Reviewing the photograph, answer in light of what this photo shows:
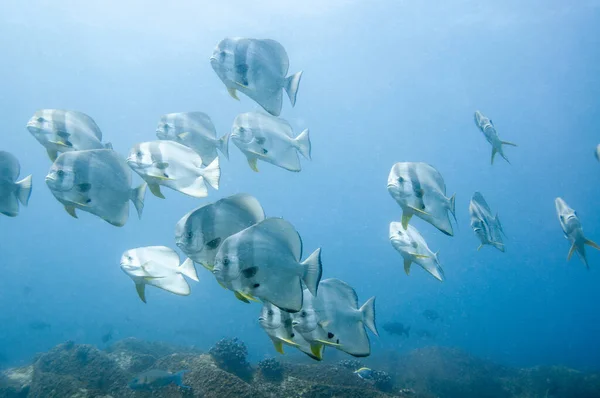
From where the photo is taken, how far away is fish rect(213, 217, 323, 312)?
2574 millimetres

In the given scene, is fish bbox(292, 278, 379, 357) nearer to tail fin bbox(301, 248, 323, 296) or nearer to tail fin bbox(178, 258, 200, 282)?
tail fin bbox(301, 248, 323, 296)

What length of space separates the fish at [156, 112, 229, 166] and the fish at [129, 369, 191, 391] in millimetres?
4391

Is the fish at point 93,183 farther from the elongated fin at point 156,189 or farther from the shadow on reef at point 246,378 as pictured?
the shadow on reef at point 246,378

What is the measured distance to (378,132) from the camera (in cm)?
8625

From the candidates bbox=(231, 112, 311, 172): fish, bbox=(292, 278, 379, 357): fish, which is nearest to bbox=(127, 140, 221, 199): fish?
bbox=(231, 112, 311, 172): fish

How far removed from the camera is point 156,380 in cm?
665

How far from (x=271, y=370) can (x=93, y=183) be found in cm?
644

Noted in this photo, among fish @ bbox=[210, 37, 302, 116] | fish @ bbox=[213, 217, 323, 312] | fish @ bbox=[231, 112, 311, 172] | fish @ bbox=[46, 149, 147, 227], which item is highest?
fish @ bbox=[210, 37, 302, 116]

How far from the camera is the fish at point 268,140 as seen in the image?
4105 millimetres

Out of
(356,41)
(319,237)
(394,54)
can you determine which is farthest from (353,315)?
(319,237)

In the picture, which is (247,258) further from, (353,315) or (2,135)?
(2,135)

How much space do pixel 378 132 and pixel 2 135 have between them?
83.6 m

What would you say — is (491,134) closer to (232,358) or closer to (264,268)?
(264,268)

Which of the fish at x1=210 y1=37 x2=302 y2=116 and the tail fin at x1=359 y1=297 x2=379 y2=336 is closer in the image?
the tail fin at x1=359 y1=297 x2=379 y2=336
